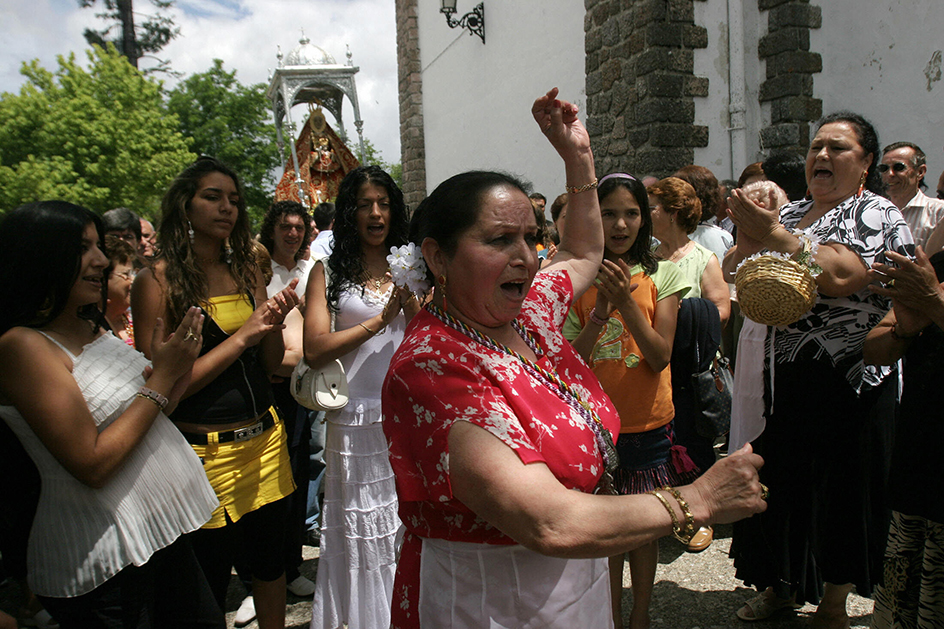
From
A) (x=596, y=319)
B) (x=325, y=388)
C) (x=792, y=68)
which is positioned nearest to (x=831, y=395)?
(x=596, y=319)

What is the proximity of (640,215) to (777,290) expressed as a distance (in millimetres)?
738

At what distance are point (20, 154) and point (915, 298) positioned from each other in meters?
19.1

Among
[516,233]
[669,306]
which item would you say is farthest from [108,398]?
[669,306]

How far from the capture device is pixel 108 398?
5.99ft

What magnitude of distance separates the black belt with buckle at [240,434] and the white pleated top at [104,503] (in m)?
0.39

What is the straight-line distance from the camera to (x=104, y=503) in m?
1.80

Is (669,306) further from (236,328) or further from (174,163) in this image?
(174,163)

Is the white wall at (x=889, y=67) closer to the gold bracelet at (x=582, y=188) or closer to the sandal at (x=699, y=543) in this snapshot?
the sandal at (x=699, y=543)

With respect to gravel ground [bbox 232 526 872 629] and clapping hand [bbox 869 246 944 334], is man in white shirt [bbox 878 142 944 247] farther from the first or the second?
clapping hand [bbox 869 246 944 334]

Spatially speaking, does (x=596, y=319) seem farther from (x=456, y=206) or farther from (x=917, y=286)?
(x=456, y=206)

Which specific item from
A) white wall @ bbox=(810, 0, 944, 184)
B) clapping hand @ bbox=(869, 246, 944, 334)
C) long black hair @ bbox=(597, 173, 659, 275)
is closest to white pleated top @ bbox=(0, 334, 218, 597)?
long black hair @ bbox=(597, 173, 659, 275)

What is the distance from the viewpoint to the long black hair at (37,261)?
1731 mm

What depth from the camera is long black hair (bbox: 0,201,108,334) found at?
1.73 meters

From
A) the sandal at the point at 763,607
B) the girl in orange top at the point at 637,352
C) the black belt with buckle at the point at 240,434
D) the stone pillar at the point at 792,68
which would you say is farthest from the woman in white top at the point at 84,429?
the stone pillar at the point at 792,68
